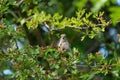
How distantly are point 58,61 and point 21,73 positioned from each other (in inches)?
8.8

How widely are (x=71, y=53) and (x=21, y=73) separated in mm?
310

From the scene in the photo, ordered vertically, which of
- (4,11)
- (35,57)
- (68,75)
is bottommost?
(68,75)

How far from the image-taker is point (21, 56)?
207 centimetres

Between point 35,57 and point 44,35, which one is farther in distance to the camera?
point 44,35

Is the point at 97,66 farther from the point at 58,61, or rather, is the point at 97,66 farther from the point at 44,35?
the point at 44,35

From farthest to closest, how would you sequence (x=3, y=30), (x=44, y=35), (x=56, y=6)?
(x=44, y=35) < (x=56, y=6) < (x=3, y=30)

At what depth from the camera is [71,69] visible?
2094 millimetres

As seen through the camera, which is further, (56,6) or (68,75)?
(56,6)

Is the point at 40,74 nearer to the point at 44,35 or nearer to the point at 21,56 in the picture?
the point at 21,56

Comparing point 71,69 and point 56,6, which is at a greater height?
point 56,6

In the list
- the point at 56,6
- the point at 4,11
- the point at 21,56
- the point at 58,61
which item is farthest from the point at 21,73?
the point at 56,6

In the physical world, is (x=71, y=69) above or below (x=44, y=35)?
below

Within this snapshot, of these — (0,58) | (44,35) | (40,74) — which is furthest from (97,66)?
(44,35)

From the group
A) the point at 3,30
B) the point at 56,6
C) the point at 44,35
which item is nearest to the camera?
the point at 3,30
